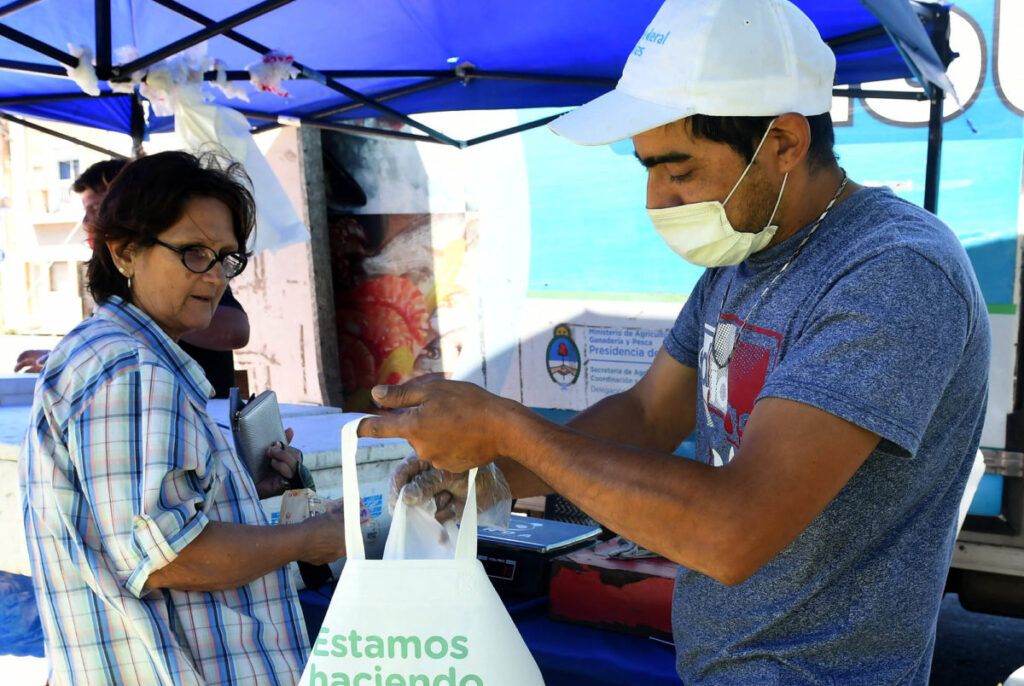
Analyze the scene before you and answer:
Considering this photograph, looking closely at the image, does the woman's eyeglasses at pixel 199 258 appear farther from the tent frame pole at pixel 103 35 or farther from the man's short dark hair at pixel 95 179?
the man's short dark hair at pixel 95 179

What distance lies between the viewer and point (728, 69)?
122 cm

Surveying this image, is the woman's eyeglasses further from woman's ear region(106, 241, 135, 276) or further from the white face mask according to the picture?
the white face mask

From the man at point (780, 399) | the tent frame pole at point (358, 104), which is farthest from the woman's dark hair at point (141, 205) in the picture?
the tent frame pole at point (358, 104)

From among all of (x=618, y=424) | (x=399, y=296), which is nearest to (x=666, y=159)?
(x=618, y=424)

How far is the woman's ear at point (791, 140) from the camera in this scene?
124 cm

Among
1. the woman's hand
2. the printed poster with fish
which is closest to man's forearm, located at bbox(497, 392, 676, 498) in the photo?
the woman's hand

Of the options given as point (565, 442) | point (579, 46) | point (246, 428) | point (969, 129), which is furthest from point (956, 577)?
point (565, 442)

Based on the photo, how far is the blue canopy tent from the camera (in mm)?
2887

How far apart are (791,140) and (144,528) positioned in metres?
1.23

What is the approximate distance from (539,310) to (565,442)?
3.95m

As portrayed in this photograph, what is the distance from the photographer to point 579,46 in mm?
3291

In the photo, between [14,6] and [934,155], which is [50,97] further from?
[934,155]

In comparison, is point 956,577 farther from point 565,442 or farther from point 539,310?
point 565,442

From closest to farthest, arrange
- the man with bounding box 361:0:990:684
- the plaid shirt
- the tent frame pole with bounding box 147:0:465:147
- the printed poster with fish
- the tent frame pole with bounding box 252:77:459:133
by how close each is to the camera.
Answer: the man with bounding box 361:0:990:684 → the plaid shirt → the tent frame pole with bounding box 147:0:465:147 → the tent frame pole with bounding box 252:77:459:133 → the printed poster with fish
